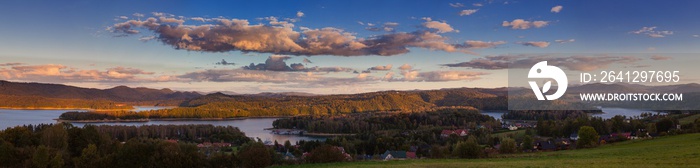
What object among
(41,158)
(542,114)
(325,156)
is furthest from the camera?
(542,114)

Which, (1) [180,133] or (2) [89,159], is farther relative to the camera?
(1) [180,133]

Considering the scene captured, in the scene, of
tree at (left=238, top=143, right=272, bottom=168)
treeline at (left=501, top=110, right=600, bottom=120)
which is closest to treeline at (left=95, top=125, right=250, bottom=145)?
tree at (left=238, top=143, right=272, bottom=168)

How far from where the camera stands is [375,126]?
102m

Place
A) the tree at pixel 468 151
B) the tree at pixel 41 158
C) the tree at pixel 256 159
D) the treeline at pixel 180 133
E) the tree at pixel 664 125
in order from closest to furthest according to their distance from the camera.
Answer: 1. the tree at pixel 256 159
2. the tree at pixel 41 158
3. the tree at pixel 468 151
4. the tree at pixel 664 125
5. the treeline at pixel 180 133

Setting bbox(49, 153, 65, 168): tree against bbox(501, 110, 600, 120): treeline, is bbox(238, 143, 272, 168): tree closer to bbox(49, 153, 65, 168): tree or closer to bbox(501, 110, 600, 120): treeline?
bbox(49, 153, 65, 168): tree

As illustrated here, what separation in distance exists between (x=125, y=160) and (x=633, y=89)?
6758cm

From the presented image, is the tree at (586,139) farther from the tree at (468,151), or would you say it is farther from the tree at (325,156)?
the tree at (325,156)

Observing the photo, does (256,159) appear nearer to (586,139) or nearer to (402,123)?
(586,139)

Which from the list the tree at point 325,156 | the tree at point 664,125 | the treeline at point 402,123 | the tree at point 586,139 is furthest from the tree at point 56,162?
the treeline at point 402,123

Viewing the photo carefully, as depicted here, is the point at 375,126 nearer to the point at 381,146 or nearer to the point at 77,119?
the point at 381,146

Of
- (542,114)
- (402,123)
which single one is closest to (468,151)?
(402,123)

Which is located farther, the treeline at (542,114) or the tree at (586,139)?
the treeline at (542,114)

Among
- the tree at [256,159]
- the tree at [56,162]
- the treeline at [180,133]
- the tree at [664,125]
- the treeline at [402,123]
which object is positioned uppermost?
the tree at [664,125]

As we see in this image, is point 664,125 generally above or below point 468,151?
above
